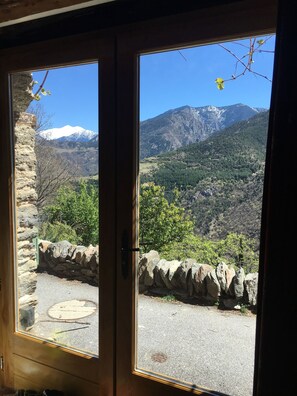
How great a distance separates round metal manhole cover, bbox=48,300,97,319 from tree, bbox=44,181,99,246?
1.24 feet

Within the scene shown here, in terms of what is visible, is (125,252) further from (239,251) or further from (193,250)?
(239,251)

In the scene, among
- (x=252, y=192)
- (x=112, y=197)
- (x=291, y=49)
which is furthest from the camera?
(x=112, y=197)

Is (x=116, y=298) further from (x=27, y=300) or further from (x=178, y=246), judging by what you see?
(x=27, y=300)

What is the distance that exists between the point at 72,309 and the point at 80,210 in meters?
0.64

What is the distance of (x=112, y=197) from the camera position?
5.53ft

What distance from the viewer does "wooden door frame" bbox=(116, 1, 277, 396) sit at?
1.33m

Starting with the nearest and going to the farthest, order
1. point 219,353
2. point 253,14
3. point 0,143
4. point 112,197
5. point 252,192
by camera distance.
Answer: point 253,14, point 252,192, point 219,353, point 112,197, point 0,143

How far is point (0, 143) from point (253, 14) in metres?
1.65

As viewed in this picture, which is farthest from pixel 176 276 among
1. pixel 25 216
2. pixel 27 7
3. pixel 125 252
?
pixel 27 7

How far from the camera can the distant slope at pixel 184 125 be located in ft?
4.77

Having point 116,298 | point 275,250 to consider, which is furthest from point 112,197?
point 275,250

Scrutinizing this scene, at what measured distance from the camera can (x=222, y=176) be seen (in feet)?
4.93

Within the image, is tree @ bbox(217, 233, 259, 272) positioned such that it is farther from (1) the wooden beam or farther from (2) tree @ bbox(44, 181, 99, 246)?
(1) the wooden beam

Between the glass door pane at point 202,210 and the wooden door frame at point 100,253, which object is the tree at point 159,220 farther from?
the wooden door frame at point 100,253
